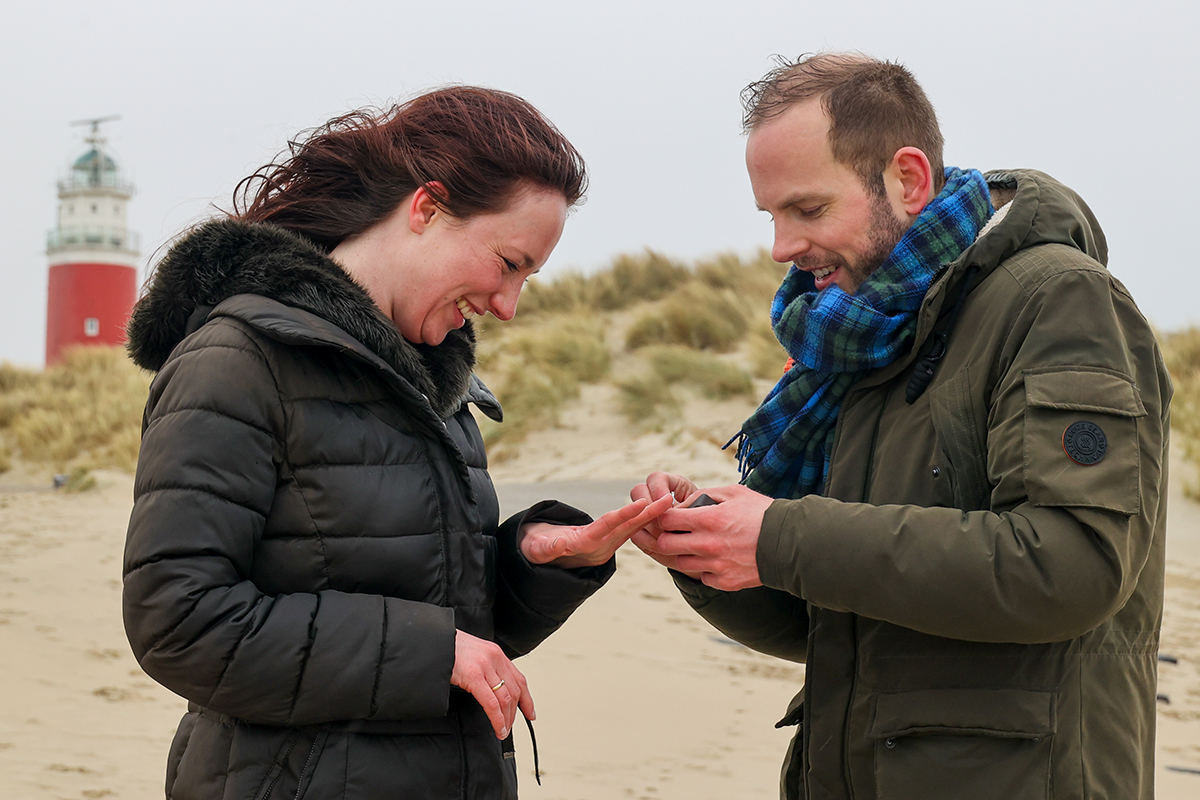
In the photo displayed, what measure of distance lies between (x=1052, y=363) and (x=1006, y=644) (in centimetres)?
52

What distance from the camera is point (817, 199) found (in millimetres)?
2268

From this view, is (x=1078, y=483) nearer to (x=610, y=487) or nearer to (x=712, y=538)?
(x=712, y=538)

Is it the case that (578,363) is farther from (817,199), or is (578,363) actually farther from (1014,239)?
(1014,239)

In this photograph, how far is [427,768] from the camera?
196 cm

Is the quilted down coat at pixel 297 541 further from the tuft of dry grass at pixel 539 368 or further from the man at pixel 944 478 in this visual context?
the tuft of dry grass at pixel 539 368

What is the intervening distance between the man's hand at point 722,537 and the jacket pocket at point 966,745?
38 centimetres

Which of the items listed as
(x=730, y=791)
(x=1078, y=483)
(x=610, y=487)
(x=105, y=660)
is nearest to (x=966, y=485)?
(x=1078, y=483)

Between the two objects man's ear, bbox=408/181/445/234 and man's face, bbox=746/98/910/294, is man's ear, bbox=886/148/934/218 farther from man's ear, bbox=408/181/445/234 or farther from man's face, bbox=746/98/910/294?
man's ear, bbox=408/181/445/234

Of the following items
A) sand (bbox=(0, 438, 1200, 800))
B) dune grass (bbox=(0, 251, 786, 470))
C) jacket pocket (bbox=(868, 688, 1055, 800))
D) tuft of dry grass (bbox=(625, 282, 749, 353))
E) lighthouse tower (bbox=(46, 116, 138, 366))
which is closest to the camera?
jacket pocket (bbox=(868, 688, 1055, 800))

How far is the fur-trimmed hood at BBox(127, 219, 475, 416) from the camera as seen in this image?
2.02 metres

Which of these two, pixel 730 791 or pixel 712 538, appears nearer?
pixel 712 538

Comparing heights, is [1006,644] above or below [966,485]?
below

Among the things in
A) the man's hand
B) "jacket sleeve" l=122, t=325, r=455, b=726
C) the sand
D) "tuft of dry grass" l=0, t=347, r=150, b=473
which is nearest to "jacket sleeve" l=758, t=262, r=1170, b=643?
the man's hand

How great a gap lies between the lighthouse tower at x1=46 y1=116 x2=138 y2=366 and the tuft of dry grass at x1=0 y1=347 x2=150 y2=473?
15754mm
